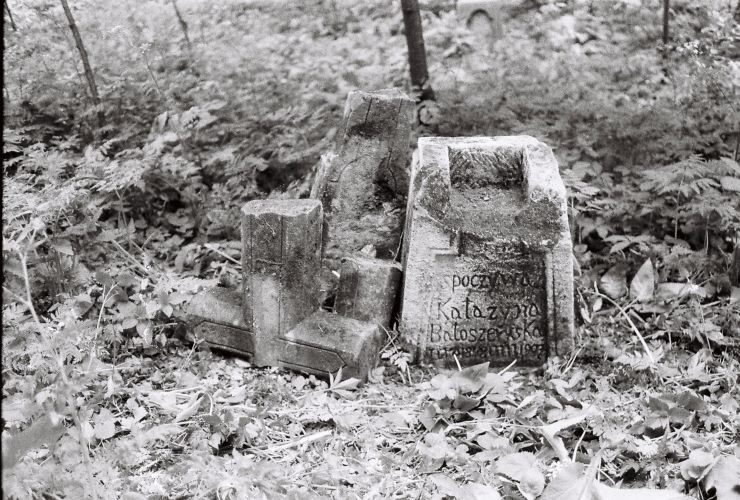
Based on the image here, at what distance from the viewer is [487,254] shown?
11.4 feet

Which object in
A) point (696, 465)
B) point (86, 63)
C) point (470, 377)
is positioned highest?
point (86, 63)

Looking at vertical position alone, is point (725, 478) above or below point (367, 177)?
below

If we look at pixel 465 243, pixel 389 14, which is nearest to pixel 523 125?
pixel 465 243

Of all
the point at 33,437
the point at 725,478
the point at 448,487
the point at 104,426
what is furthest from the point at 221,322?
the point at 725,478

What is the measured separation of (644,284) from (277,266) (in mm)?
2186

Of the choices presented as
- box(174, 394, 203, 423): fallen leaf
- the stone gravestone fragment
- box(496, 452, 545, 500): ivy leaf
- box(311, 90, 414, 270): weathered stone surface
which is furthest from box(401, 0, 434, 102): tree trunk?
box(496, 452, 545, 500): ivy leaf

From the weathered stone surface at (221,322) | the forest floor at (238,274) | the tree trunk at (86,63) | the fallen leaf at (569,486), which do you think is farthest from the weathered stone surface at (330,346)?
the tree trunk at (86,63)

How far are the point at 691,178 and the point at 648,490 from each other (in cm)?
234

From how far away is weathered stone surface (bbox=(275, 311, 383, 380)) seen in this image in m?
3.46

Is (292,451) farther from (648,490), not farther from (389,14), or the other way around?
(389,14)

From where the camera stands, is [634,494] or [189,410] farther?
[189,410]

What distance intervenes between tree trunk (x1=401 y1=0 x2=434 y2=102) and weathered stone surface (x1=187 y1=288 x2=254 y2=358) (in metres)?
2.61

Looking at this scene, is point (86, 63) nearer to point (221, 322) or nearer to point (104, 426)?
point (221, 322)

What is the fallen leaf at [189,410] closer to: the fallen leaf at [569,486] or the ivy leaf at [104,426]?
the ivy leaf at [104,426]
